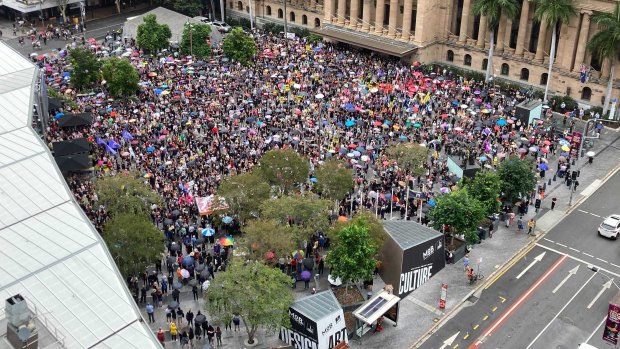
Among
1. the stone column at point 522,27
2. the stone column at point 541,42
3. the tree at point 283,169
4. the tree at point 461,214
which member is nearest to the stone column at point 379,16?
the stone column at point 522,27

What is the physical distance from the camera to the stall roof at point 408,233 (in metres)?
→ 48.6

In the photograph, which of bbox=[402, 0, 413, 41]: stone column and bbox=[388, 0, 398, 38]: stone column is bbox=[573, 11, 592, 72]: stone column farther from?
bbox=[388, 0, 398, 38]: stone column

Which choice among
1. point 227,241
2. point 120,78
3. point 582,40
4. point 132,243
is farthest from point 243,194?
point 582,40

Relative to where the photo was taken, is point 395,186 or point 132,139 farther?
point 132,139

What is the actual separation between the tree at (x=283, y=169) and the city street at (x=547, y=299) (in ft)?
54.4

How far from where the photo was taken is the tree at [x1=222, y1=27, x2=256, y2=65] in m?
87.6

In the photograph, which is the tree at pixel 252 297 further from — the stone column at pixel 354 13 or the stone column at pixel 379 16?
the stone column at pixel 354 13

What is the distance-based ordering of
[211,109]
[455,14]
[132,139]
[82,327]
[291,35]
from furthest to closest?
[291,35] < [455,14] < [211,109] < [132,139] < [82,327]

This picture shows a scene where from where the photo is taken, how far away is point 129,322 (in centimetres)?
3344

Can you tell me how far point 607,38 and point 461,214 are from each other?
34119 mm

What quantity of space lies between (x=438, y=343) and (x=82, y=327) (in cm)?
2260

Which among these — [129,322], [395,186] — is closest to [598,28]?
[395,186]

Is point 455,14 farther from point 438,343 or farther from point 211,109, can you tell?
point 438,343

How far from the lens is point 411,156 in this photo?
59.7 meters
